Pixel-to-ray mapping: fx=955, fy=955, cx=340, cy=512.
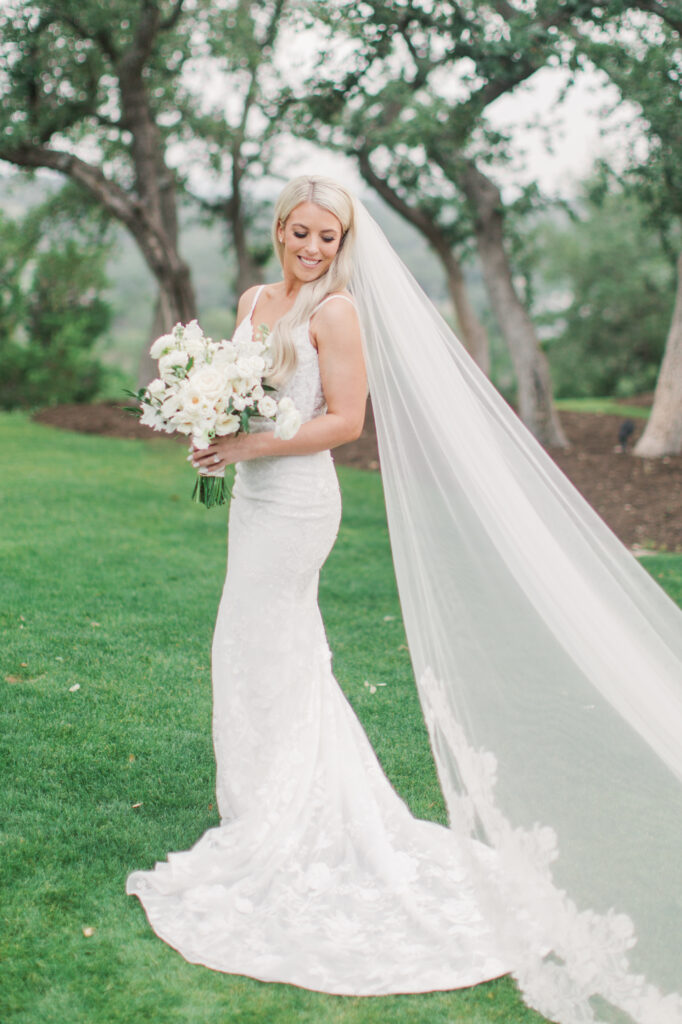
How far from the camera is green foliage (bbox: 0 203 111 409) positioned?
1970 centimetres

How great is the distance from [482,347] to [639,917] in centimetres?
1506

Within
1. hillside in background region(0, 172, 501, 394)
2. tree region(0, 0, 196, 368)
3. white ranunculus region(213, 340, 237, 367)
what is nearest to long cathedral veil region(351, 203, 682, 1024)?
white ranunculus region(213, 340, 237, 367)

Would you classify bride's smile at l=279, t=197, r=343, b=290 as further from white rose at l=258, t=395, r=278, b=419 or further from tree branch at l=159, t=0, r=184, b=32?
tree branch at l=159, t=0, r=184, b=32

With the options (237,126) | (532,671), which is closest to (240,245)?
(237,126)

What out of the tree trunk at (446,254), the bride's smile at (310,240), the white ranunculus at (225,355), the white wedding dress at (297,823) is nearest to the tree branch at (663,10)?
the tree trunk at (446,254)

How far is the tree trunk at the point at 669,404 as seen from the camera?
11305mm

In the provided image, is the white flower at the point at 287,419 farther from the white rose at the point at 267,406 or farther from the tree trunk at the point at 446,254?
the tree trunk at the point at 446,254

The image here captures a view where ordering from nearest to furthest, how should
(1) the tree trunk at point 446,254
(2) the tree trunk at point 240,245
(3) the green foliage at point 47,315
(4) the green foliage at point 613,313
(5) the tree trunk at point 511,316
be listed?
(5) the tree trunk at point 511,316
(1) the tree trunk at point 446,254
(3) the green foliage at point 47,315
(2) the tree trunk at point 240,245
(4) the green foliage at point 613,313

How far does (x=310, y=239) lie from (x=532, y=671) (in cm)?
154

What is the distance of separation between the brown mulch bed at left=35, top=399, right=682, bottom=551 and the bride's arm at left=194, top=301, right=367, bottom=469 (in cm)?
329

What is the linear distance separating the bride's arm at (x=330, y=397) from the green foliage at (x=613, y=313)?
76.8ft

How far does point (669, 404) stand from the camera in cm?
1161

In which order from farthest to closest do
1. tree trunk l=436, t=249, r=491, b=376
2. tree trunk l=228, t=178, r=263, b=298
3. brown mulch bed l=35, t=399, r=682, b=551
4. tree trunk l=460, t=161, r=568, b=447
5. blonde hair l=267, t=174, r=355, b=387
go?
tree trunk l=228, t=178, r=263, b=298, tree trunk l=436, t=249, r=491, b=376, tree trunk l=460, t=161, r=568, b=447, brown mulch bed l=35, t=399, r=682, b=551, blonde hair l=267, t=174, r=355, b=387

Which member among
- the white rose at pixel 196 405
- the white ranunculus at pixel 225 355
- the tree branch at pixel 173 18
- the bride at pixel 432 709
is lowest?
the bride at pixel 432 709
